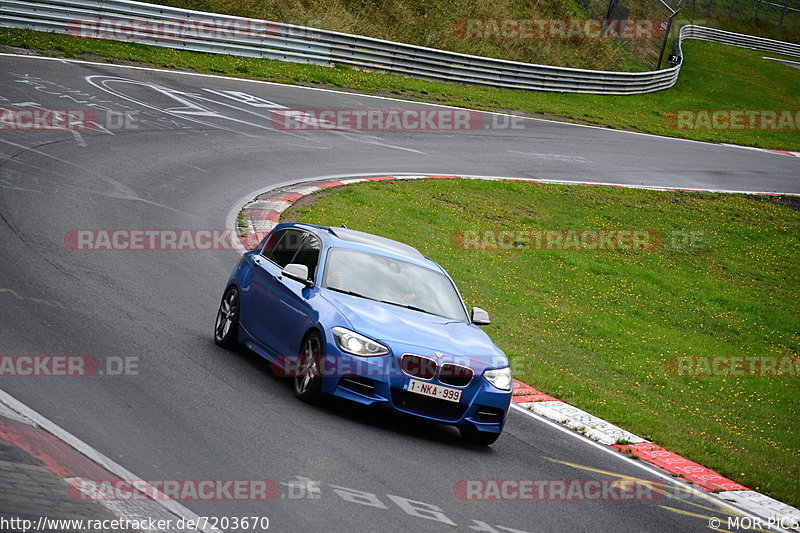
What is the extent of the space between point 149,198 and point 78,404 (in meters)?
9.19

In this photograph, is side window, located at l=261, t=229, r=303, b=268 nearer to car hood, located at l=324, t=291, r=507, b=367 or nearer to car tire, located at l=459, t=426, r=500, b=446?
car hood, located at l=324, t=291, r=507, b=367

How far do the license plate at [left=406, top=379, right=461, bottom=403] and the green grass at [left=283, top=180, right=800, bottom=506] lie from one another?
3315 millimetres

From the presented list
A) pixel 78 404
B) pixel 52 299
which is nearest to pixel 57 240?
pixel 52 299

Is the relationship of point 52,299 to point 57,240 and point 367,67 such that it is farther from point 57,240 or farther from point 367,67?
point 367,67

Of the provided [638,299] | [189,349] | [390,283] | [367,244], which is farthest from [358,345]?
[638,299]

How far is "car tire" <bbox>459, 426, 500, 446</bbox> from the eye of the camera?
866 centimetres

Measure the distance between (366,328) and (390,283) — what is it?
4.07 ft

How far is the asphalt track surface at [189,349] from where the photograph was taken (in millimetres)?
6988

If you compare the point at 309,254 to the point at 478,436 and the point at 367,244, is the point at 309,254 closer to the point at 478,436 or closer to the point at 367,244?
the point at 367,244

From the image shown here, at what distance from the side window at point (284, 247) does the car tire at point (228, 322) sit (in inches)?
22.9

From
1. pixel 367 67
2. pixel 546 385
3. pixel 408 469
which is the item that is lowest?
pixel 546 385

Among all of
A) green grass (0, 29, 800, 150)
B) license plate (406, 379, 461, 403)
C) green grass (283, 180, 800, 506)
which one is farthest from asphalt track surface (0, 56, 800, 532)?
green grass (0, 29, 800, 150)

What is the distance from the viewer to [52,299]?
34.0 ft

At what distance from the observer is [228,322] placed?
1045 centimetres
